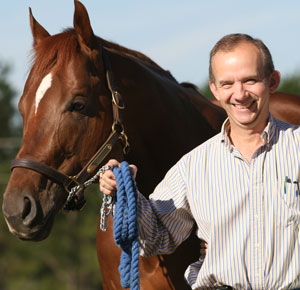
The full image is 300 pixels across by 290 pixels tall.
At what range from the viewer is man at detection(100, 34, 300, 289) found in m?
2.90

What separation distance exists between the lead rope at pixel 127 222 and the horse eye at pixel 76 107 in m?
0.80

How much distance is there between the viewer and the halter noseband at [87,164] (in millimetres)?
3637

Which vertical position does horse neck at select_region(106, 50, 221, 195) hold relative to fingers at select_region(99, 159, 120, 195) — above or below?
above

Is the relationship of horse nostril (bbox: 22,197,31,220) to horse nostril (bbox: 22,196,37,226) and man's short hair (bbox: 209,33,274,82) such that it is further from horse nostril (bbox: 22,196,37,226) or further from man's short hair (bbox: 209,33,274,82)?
man's short hair (bbox: 209,33,274,82)

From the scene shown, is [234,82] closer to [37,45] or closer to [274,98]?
[37,45]

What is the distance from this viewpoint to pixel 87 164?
3785 millimetres

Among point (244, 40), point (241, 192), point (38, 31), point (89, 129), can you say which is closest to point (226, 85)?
point (244, 40)

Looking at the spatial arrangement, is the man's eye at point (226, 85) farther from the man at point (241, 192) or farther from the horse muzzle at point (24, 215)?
the horse muzzle at point (24, 215)

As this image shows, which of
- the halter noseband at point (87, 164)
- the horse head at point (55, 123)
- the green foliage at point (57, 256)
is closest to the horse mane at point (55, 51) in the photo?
the horse head at point (55, 123)

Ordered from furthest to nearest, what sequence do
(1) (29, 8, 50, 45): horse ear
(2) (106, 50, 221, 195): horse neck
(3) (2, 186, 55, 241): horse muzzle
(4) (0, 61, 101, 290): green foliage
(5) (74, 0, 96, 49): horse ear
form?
1. (4) (0, 61, 101, 290): green foliage
2. (1) (29, 8, 50, 45): horse ear
3. (2) (106, 50, 221, 195): horse neck
4. (5) (74, 0, 96, 49): horse ear
5. (3) (2, 186, 55, 241): horse muzzle

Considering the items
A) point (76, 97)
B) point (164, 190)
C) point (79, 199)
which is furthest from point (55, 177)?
point (164, 190)

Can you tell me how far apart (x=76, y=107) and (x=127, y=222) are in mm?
993

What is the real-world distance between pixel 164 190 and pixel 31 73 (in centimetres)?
122

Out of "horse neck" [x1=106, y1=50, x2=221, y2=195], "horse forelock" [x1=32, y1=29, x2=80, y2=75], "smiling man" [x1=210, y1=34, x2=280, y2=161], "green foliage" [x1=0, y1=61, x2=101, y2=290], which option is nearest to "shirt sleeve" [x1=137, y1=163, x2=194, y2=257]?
"smiling man" [x1=210, y1=34, x2=280, y2=161]
